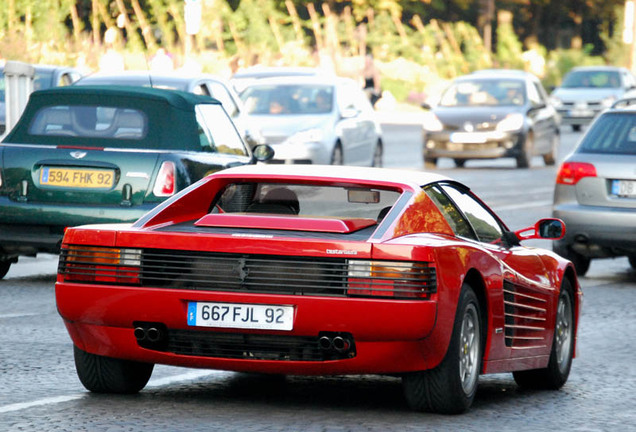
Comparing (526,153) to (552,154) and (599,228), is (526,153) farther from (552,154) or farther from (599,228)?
(599,228)

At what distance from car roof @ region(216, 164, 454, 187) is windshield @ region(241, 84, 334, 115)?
16213mm

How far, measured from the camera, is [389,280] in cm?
691

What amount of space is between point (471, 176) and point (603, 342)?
57.2 ft

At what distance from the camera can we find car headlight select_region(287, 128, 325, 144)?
23.1 m

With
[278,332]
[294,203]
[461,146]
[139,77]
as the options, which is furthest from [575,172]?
[461,146]

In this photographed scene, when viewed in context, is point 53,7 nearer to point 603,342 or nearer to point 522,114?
point 522,114

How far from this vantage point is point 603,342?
405 inches

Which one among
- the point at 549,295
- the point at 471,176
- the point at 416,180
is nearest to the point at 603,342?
the point at 549,295

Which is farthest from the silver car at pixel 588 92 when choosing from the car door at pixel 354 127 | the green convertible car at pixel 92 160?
the green convertible car at pixel 92 160

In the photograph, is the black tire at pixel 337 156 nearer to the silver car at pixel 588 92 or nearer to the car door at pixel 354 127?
the car door at pixel 354 127

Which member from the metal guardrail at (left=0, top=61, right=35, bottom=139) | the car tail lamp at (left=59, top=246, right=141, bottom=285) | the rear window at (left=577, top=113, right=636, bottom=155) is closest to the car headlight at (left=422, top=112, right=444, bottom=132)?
the metal guardrail at (left=0, top=61, right=35, bottom=139)

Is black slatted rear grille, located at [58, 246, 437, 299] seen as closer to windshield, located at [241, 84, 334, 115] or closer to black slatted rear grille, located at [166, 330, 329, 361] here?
black slatted rear grille, located at [166, 330, 329, 361]

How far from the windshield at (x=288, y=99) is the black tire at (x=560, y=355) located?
15563mm

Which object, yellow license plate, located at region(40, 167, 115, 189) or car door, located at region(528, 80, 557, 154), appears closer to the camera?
yellow license plate, located at region(40, 167, 115, 189)
